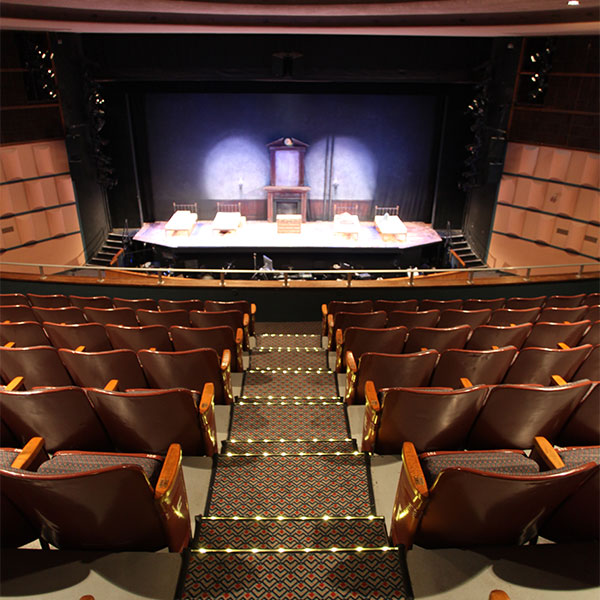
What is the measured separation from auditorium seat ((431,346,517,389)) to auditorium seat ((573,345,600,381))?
20.2 inches

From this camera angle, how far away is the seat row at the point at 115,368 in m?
2.75

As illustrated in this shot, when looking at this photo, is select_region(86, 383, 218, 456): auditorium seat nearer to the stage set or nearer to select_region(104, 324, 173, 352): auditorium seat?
select_region(104, 324, 173, 352): auditorium seat

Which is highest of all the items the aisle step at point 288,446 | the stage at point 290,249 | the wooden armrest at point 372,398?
the wooden armrest at point 372,398

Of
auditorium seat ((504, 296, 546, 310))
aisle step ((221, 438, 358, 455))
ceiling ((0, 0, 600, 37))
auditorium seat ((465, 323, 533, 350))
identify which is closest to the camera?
aisle step ((221, 438, 358, 455))

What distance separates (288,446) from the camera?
2.77 m

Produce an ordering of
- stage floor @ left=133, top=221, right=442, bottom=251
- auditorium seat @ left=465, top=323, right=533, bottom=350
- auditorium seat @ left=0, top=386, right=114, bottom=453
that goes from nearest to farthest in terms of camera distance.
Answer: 1. auditorium seat @ left=0, top=386, right=114, bottom=453
2. auditorium seat @ left=465, top=323, right=533, bottom=350
3. stage floor @ left=133, top=221, right=442, bottom=251

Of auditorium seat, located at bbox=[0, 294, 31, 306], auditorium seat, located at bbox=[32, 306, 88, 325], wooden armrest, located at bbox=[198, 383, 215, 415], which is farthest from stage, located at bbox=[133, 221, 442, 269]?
wooden armrest, located at bbox=[198, 383, 215, 415]

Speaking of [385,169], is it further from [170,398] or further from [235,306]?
[170,398]

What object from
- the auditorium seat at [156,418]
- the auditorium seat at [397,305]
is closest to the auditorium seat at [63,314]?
the auditorium seat at [156,418]

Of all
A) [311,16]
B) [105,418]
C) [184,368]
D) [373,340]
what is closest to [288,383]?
[373,340]

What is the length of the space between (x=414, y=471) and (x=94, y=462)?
1.29 meters

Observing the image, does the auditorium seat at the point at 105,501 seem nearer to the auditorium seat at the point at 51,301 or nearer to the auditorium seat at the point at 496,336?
the auditorium seat at the point at 496,336

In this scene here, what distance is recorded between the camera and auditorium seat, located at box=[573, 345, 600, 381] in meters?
2.99

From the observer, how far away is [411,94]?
11.8m
